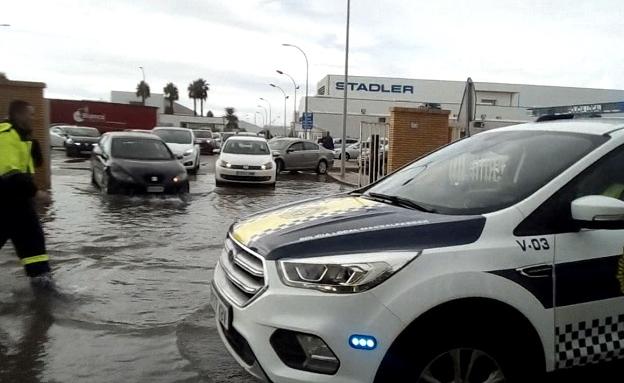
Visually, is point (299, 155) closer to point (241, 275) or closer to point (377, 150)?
point (377, 150)

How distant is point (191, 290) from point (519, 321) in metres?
3.88

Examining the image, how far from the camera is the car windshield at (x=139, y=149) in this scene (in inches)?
529

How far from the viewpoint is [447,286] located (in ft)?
9.02

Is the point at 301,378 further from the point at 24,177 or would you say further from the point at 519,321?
the point at 24,177

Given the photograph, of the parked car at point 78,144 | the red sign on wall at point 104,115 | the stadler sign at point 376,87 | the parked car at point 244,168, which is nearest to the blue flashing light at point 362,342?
the parked car at point 244,168

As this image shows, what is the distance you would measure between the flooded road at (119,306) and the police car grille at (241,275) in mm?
914

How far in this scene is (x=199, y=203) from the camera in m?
12.7

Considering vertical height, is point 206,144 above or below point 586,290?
below

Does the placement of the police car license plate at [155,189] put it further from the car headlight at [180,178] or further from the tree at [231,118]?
the tree at [231,118]

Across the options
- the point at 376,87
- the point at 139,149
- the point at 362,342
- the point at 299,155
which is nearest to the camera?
the point at 362,342

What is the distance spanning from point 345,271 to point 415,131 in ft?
45.0

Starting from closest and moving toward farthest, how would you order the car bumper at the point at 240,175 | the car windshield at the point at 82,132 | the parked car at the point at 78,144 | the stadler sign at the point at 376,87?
1. the car bumper at the point at 240,175
2. the parked car at the point at 78,144
3. the car windshield at the point at 82,132
4. the stadler sign at the point at 376,87

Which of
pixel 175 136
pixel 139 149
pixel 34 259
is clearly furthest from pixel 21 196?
pixel 175 136

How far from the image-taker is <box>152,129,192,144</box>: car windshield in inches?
804
